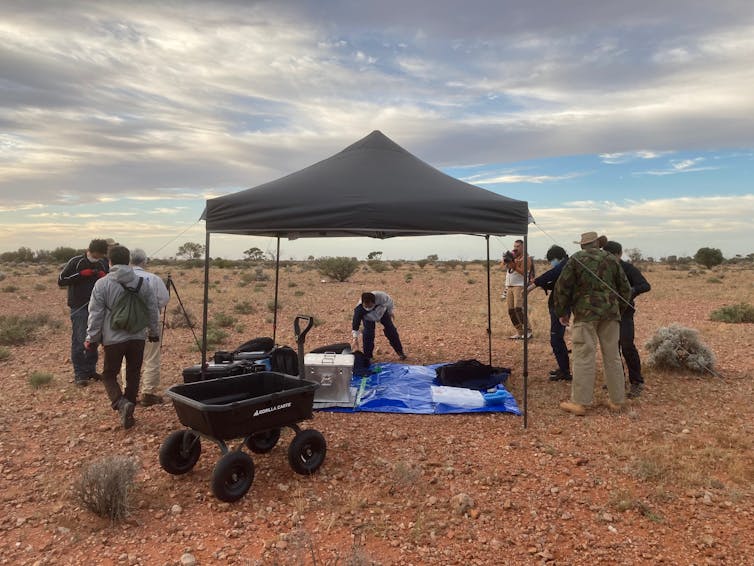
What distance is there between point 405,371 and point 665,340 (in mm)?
4004

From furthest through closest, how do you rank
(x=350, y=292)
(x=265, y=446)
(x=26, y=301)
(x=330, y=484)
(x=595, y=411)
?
(x=350, y=292), (x=26, y=301), (x=595, y=411), (x=265, y=446), (x=330, y=484)

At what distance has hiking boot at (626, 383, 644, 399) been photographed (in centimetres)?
666

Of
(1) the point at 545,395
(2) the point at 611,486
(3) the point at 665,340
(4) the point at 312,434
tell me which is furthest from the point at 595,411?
(4) the point at 312,434

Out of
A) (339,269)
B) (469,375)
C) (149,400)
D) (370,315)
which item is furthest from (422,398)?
(339,269)

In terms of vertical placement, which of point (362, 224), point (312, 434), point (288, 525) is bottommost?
point (288, 525)

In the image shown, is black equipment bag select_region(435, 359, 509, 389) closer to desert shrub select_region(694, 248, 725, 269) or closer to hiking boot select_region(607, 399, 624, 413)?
hiking boot select_region(607, 399, 624, 413)

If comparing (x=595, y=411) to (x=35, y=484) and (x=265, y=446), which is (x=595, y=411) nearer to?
(x=265, y=446)

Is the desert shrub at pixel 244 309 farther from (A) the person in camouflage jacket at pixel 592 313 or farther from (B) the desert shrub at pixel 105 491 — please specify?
(B) the desert shrub at pixel 105 491

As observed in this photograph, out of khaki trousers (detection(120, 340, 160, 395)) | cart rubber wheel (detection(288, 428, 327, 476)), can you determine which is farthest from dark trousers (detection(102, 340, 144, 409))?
cart rubber wheel (detection(288, 428, 327, 476))

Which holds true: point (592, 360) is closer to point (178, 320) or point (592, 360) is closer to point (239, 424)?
point (239, 424)

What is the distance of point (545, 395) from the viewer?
6.81m

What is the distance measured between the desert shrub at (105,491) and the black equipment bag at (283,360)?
247 cm

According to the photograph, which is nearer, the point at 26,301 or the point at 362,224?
the point at 362,224

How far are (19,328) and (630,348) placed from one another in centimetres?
1156
